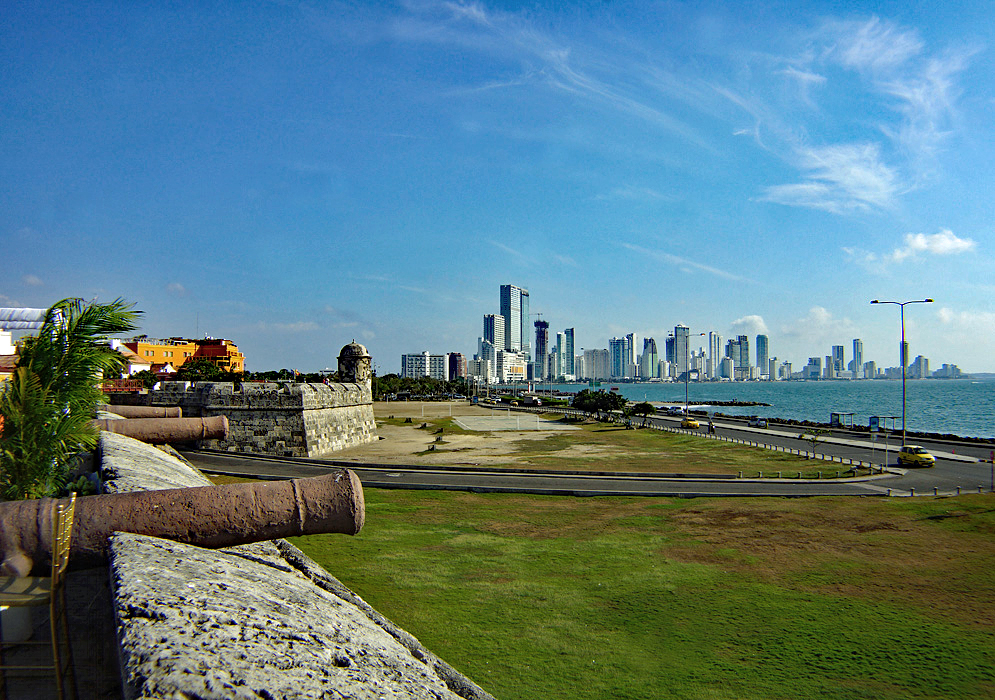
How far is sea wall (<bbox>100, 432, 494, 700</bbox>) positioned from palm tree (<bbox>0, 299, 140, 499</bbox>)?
4.40 feet

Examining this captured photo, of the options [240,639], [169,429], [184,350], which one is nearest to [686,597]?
[240,639]

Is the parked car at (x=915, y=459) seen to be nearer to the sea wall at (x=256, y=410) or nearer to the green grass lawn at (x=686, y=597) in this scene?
the green grass lawn at (x=686, y=597)

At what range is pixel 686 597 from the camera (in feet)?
31.8

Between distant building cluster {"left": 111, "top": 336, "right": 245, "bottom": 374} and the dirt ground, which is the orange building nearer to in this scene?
distant building cluster {"left": 111, "top": 336, "right": 245, "bottom": 374}

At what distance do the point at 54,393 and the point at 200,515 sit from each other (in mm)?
3605

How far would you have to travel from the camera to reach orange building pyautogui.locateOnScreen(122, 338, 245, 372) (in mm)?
76812

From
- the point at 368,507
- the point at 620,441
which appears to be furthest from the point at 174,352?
the point at 368,507

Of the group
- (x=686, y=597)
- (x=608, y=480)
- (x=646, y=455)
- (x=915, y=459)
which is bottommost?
(x=646, y=455)

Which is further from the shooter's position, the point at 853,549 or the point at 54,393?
the point at 853,549

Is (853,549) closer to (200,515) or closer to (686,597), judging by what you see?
(686,597)

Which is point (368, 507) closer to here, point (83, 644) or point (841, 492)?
point (83, 644)

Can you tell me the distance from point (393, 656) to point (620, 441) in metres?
35.1

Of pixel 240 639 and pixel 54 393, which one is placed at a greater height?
pixel 54 393

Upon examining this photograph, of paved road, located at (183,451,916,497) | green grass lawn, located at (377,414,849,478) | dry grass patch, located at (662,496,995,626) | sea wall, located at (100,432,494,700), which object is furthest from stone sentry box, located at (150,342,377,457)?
sea wall, located at (100,432,494,700)
